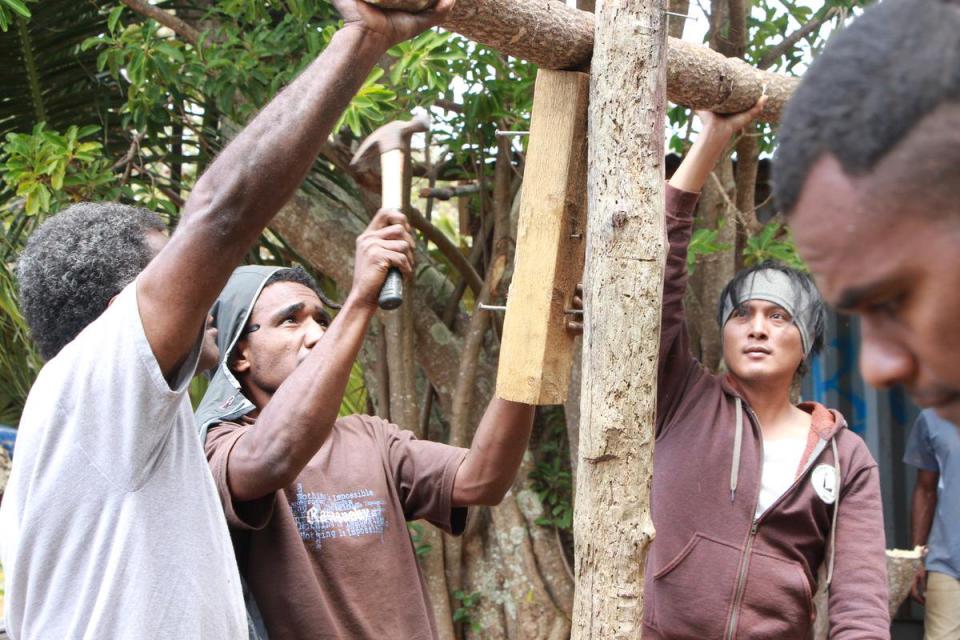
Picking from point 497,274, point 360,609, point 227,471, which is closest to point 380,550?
point 360,609

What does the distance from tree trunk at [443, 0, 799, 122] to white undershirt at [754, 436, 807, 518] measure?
0.94 m

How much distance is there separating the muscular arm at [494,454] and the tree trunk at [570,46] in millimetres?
789

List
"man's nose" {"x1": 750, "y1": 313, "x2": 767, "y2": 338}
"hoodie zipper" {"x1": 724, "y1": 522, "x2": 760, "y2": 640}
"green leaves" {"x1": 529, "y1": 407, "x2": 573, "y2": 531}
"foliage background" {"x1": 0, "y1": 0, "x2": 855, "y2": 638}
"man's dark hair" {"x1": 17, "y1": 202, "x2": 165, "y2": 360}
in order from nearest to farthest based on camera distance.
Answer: "man's dark hair" {"x1": 17, "y1": 202, "x2": 165, "y2": 360} → "hoodie zipper" {"x1": 724, "y1": 522, "x2": 760, "y2": 640} → "man's nose" {"x1": 750, "y1": 313, "x2": 767, "y2": 338} → "foliage background" {"x1": 0, "y1": 0, "x2": 855, "y2": 638} → "green leaves" {"x1": 529, "y1": 407, "x2": 573, "y2": 531}

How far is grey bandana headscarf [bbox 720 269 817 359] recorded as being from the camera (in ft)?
10.5

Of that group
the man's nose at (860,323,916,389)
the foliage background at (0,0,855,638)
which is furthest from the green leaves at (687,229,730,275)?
the man's nose at (860,323,916,389)

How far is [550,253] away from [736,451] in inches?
36.3

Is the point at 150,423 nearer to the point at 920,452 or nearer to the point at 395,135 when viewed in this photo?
the point at 395,135

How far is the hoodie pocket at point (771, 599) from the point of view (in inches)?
111

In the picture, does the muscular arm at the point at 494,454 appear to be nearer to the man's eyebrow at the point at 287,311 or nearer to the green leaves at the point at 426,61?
the man's eyebrow at the point at 287,311

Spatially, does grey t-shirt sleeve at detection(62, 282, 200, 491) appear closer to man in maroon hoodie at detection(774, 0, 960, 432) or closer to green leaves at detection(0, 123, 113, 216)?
man in maroon hoodie at detection(774, 0, 960, 432)

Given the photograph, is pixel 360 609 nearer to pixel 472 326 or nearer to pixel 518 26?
pixel 518 26

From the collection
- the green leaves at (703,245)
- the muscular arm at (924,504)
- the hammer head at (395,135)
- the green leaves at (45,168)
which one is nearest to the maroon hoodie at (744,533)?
the hammer head at (395,135)

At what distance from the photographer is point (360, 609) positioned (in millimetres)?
2387

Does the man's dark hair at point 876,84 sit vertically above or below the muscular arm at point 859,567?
above
